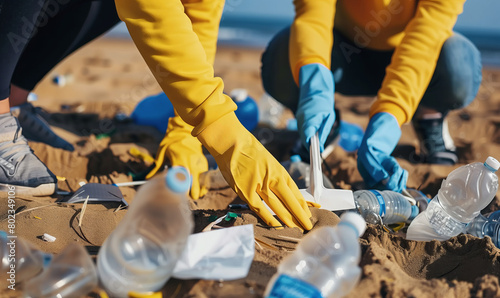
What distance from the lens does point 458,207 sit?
1.67 m

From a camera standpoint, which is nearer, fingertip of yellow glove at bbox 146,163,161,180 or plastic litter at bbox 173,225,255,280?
plastic litter at bbox 173,225,255,280

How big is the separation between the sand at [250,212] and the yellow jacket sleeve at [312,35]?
55 cm

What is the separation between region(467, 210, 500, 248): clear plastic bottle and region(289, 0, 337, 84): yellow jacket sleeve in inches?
36.9

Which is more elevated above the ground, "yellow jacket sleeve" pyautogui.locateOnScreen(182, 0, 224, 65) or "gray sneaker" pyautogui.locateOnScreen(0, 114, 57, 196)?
"yellow jacket sleeve" pyautogui.locateOnScreen(182, 0, 224, 65)

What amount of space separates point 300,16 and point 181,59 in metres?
0.97

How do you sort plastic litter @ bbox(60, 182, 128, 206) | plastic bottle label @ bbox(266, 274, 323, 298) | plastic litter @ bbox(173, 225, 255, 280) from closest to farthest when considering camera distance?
plastic bottle label @ bbox(266, 274, 323, 298), plastic litter @ bbox(173, 225, 255, 280), plastic litter @ bbox(60, 182, 128, 206)

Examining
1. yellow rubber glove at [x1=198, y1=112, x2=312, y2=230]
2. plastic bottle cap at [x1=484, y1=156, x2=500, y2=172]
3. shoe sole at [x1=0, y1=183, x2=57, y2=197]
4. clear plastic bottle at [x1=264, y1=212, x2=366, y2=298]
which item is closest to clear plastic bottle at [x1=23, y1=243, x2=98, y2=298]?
clear plastic bottle at [x1=264, y1=212, x2=366, y2=298]

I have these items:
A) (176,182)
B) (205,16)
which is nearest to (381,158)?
(205,16)

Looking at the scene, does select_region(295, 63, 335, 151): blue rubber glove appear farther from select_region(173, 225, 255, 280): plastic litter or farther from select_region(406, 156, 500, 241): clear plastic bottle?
select_region(173, 225, 255, 280): plastic litter

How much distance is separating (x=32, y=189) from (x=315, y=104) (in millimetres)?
1182

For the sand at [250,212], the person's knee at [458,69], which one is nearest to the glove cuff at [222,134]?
the sand at [250,212]

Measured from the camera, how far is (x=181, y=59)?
4.88ft

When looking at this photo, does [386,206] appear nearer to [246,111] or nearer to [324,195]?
[324,195]

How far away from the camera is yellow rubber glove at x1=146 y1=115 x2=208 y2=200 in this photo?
1.94 meters
